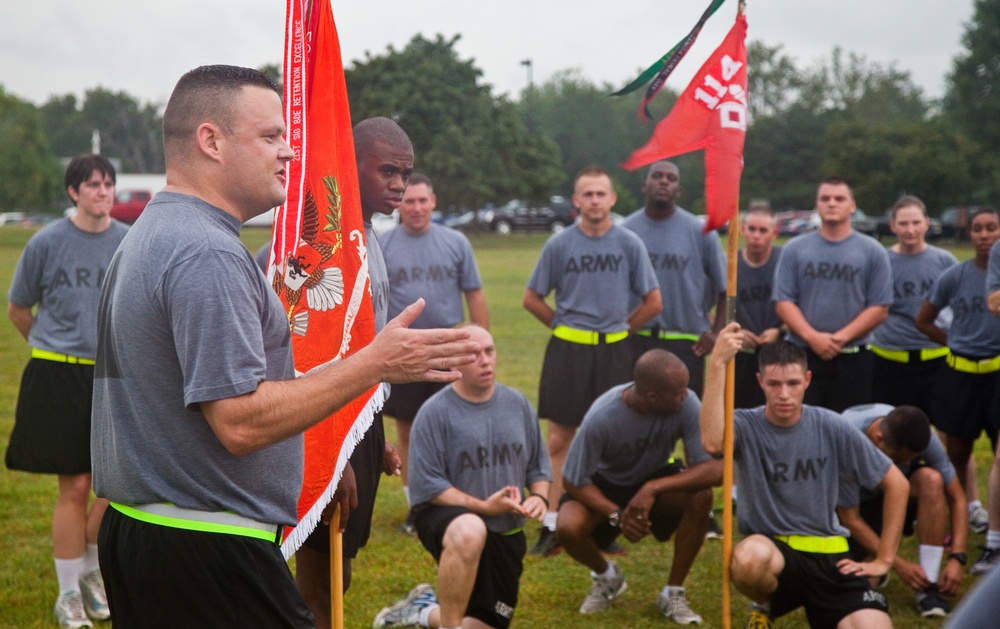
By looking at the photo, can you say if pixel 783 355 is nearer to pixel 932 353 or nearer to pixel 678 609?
pixel 678 609

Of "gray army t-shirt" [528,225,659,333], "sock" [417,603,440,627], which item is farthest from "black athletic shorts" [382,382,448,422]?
"sock" [417,603,440,627]

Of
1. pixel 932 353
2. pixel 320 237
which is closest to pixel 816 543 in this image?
pixel 320 237

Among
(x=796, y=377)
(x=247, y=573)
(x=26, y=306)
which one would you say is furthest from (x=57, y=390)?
(x=796, y=377)

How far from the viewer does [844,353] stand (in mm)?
7559

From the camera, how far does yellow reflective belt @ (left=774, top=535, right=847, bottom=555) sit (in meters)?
5.48

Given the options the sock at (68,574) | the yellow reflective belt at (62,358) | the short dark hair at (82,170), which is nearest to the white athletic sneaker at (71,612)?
the sock at (68,574)

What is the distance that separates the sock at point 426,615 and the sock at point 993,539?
3.39 meters

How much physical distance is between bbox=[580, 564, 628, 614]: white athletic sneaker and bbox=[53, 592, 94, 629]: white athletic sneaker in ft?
8.49

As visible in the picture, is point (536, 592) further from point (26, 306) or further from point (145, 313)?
point (145, 313)

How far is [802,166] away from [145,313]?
247 ft

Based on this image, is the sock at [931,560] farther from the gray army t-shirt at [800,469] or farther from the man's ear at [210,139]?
the man's ear at [210,139]

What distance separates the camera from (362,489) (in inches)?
172

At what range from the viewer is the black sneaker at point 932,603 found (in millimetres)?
5836

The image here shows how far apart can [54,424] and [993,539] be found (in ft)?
17.7
